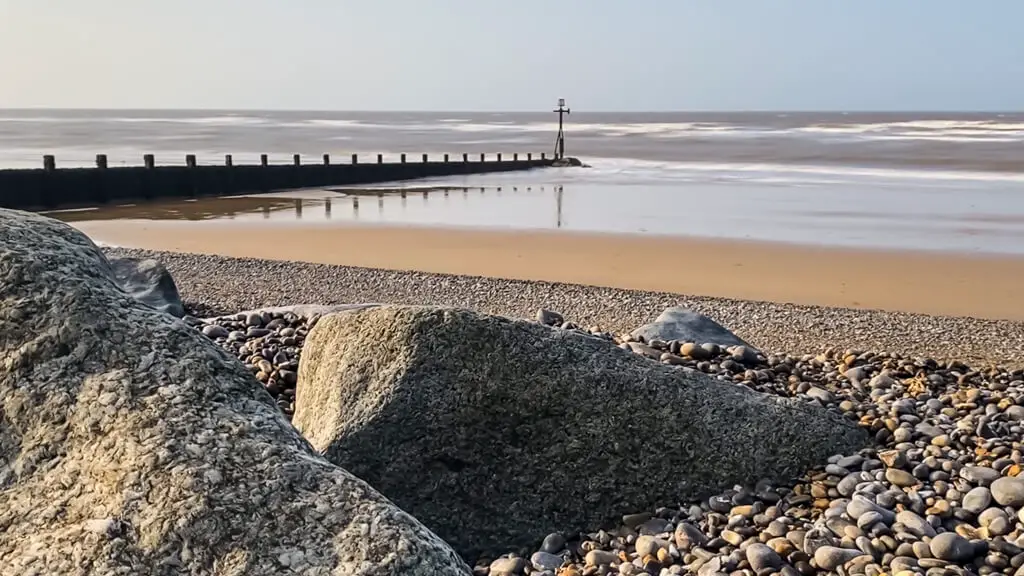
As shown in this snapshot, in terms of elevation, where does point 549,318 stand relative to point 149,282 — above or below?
below

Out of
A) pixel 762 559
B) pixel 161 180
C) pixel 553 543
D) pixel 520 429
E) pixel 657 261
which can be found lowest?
pixel 657 261

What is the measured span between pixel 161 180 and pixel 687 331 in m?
21.7

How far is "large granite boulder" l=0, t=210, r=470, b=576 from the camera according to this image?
7.48 ft

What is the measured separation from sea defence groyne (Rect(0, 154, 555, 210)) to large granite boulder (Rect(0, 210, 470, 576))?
799 inches

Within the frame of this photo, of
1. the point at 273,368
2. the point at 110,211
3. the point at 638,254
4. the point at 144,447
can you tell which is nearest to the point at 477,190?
the point at 110,211

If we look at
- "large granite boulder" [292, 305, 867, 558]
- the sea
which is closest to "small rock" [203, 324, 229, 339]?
"large granite boulder" [292, 305, 867, 558]

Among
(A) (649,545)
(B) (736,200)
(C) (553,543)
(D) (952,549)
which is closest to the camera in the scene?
(D) (952,549)

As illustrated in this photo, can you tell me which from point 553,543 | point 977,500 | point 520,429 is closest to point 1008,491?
point 977,500

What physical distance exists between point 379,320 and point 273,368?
1564mm

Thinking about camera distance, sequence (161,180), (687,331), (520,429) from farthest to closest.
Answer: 1. (161,180)
2. (687,331)
3. (520,429)

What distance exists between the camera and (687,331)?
7.23 metres

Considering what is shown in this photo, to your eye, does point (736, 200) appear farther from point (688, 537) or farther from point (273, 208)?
point (688, 537)

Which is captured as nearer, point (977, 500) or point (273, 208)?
point (977, 500)

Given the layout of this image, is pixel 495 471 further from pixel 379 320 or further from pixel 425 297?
pixel 425 297
